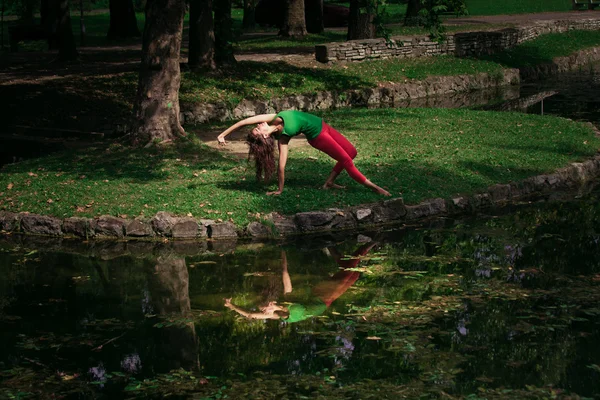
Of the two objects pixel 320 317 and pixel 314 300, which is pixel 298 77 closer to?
pixel 314 300

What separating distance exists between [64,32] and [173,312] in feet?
62.6

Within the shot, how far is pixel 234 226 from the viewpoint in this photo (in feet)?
41.0

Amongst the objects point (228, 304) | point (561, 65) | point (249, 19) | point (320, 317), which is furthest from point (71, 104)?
point (249, 19)

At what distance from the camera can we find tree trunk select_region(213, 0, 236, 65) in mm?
25531

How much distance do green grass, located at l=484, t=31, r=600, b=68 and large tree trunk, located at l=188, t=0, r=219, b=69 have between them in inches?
460

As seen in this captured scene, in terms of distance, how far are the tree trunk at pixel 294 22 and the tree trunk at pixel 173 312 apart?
77.7ft

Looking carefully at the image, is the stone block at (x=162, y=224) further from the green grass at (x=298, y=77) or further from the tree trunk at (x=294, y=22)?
the tree trunk at (x=294, y=22)

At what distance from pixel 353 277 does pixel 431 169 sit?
187 inches

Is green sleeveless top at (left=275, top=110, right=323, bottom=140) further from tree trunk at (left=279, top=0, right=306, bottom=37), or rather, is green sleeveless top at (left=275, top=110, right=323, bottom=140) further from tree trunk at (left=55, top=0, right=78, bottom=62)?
tree trunk at (left=279, top=0, right=306, bottom=37)

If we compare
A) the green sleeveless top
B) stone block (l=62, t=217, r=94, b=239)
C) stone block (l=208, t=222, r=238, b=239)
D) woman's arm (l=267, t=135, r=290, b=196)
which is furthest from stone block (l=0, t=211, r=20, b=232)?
the green sleeveless top

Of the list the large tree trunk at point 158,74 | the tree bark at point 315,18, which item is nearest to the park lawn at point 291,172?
the large tree trunk at point 158,74

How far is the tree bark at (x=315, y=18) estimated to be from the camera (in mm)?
37125

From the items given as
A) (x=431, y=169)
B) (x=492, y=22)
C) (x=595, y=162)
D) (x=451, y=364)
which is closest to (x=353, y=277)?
(x=451, y=364)

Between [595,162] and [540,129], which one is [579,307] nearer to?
[595,162]
